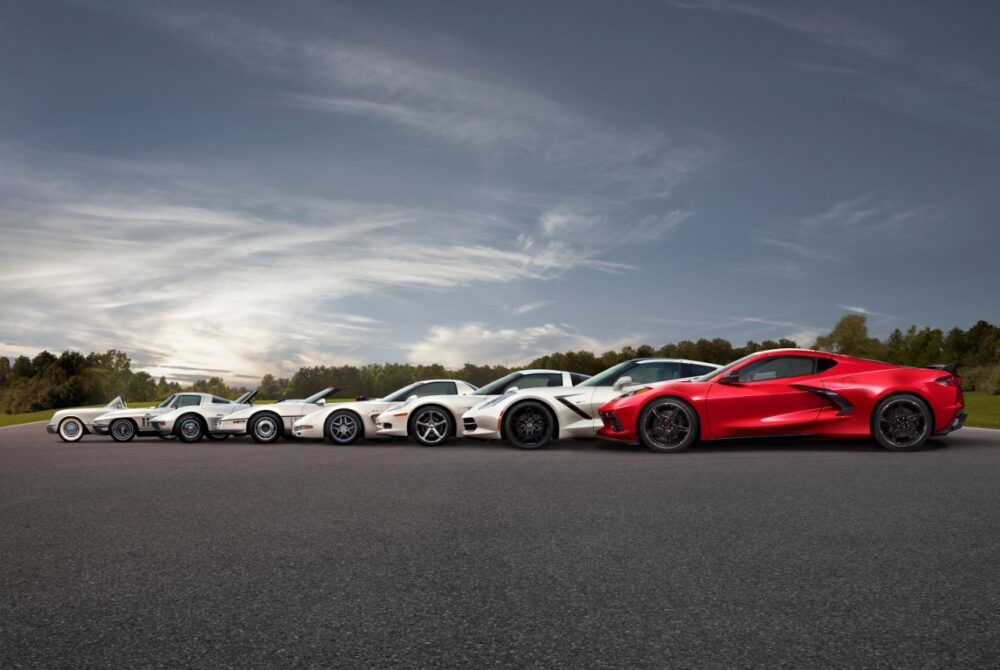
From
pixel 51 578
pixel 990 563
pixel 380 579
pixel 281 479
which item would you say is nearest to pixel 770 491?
pixel 990 563

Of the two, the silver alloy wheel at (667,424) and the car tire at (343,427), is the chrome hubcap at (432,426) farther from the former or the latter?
the silver alloy wheel at (667,424)

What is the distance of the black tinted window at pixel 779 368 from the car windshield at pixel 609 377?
223 cm

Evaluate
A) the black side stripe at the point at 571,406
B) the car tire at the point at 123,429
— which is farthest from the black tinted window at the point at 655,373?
the car tire at the point at 123,429

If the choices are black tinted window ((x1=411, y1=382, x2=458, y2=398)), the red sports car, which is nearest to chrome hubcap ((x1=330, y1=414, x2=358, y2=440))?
black tinted window ((x1=411, y1=382, x2=458, y2=398))

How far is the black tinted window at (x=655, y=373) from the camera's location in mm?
13516

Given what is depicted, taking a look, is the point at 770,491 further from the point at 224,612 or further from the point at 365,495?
the point at 224,612

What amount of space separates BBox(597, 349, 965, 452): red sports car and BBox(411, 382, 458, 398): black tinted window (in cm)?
392

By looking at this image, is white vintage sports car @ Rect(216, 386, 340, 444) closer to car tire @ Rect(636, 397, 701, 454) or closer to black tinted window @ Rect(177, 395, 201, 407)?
black tinted window @ Rect(177, 395, 201, 407)

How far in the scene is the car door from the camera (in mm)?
11883

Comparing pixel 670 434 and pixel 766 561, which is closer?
pixel 766 561

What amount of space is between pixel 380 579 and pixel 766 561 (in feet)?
7.59

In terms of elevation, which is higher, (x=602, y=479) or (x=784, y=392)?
(x=784, y=392)

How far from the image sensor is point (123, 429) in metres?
18.6

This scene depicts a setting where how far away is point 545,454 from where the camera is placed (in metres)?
12.1
